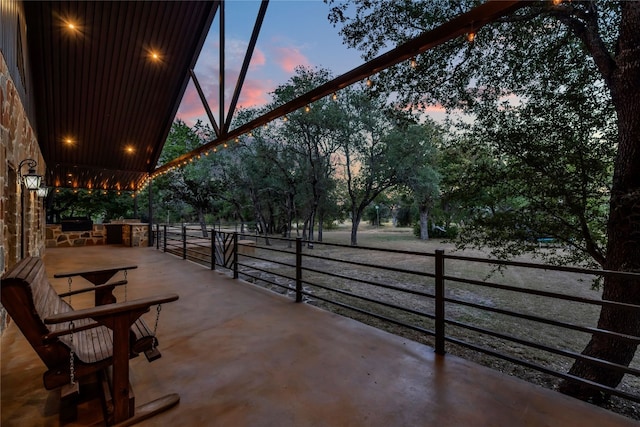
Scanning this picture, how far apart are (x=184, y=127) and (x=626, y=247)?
74.5 ft

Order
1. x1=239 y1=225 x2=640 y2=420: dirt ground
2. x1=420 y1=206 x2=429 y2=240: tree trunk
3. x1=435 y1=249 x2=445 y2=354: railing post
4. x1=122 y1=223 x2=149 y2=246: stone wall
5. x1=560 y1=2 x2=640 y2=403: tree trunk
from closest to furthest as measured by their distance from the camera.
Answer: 1. x1=435 y1=249 x2=445 y2=354: railing post
2. x1=560 y1=2 x2=640 y2=403: tree trunk
3. x1=239 y1=225 x2=640 y2=420: dirt ground
4. x1=122 y1=223 x2=149 y2=246: stone wall
5. x1=420 y1=206 x2=429 y2=240: tree trunk

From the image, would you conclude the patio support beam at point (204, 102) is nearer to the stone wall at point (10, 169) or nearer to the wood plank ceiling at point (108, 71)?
the wood plank ceiling at point (108, 71)

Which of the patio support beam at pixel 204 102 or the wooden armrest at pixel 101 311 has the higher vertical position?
the patio support beam at pixel 204 102

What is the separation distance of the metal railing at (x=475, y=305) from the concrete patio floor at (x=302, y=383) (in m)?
0.23

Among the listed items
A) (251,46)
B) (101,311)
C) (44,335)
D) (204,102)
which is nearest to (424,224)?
(204,102)

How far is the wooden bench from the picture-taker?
1.42 meters

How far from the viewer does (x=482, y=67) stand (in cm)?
419

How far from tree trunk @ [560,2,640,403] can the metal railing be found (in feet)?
1.03

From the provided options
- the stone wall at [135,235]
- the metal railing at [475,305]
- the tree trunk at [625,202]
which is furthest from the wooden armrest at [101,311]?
the stone wall at [135,235]

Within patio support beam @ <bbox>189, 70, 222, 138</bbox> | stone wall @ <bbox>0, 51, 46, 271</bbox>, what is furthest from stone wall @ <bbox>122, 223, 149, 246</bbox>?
stone wall @ <bbox>0, 51, 46, 271</bbox>

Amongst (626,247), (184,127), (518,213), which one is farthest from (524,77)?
(184,127)

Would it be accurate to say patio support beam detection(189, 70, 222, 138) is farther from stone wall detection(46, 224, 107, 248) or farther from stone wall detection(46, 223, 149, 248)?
stone wall detection(46, 224, 107, 248)

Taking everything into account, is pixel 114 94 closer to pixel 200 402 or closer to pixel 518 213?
pixel 200 402

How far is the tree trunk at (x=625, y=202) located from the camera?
2719 mm
